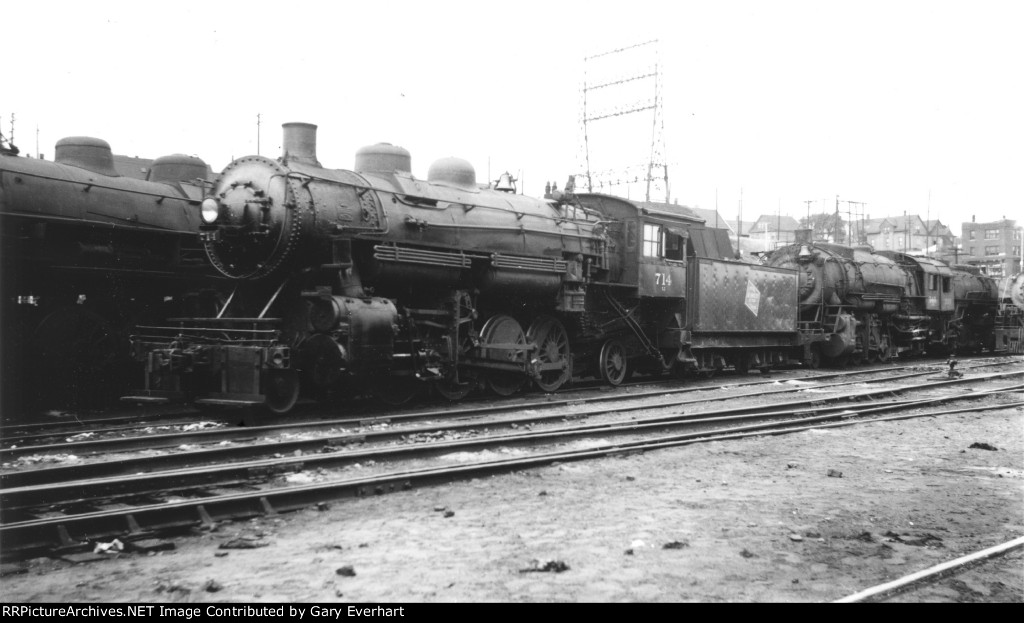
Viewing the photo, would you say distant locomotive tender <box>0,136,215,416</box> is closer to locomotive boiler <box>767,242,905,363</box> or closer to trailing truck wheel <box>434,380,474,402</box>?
trailing truck wheel <box>434,380,474,402</box>

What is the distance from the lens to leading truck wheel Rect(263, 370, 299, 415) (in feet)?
33.0

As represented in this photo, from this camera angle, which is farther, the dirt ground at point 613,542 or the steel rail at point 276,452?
the steel rail at point 276,452

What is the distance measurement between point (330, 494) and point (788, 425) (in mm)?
6473

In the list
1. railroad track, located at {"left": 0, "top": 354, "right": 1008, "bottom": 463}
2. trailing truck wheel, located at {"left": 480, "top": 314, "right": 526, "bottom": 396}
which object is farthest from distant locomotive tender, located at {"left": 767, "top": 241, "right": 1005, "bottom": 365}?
trailing truck wheel, located at {"left": 480, "top": 314, "right": 526, "bottom": 396}

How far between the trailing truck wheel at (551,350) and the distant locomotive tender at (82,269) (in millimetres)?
5214

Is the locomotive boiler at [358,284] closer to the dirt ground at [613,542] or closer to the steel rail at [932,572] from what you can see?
the dirt ground at [613,542]

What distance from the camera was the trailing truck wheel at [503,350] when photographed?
12.7 metres

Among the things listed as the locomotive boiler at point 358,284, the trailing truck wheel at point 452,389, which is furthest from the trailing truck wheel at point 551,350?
the trailing truck wheel at point 452,389

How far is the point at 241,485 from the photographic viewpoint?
6.50 meters

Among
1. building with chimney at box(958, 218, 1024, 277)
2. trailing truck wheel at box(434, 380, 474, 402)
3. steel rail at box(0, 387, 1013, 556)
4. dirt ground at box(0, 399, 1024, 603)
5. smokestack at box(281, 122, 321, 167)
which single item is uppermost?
building with chimney at box(958, 218, 1024, 277)

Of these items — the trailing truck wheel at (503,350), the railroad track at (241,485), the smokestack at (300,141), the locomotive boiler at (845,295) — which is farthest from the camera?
the locomotive boiler at (845,295)

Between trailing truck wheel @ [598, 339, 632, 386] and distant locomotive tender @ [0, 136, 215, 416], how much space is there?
720cm

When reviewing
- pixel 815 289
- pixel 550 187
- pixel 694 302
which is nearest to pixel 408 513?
pixel 550 187

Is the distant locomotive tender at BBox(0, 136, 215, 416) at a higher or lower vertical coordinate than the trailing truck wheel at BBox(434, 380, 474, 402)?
higher
